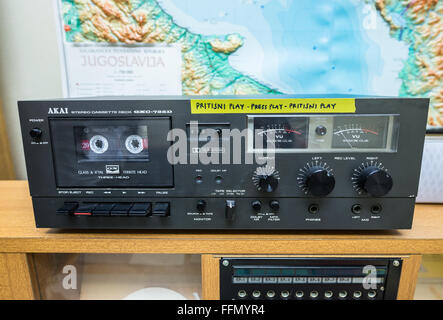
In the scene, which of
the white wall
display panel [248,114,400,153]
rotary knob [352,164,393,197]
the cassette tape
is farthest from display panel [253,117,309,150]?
the white wall

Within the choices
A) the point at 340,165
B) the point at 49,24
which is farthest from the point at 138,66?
the point at 340,165

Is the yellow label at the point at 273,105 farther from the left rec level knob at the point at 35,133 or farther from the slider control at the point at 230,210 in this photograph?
the left rec level knob at the point at 35,133

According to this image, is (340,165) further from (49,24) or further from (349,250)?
(49,24)

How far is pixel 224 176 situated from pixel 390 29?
2.78ft

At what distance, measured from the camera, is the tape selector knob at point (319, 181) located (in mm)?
527

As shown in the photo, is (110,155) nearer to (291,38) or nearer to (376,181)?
(376,181)

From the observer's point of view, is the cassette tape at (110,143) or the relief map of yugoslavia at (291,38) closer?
the cassette tape at (110,143)

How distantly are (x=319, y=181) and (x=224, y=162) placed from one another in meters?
0.20

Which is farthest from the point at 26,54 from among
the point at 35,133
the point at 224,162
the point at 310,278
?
the point at 310,278

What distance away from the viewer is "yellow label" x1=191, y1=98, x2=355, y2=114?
53 cm

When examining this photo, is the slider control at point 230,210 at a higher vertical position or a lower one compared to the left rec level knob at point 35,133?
lower

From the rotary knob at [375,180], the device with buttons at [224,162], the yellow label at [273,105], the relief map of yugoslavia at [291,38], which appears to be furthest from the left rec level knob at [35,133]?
the rotary knob at [375,180]

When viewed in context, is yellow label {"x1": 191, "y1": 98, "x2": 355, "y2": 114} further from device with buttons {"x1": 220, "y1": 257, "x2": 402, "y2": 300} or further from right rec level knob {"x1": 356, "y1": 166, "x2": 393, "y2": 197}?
device with buttons {"x1": 220, "y1": 257, "x2": 402, "y2": 300}

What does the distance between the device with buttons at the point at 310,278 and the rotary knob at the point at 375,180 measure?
167 millimetres
